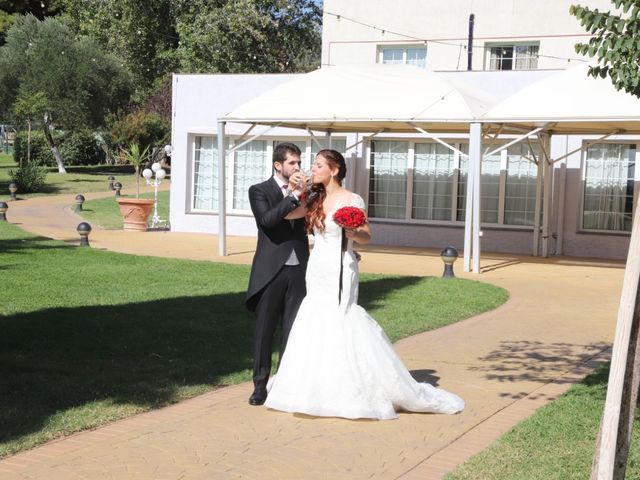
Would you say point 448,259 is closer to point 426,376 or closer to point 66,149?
point 426,376

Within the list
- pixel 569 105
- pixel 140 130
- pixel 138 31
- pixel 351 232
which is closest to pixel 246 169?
pixel 569 105

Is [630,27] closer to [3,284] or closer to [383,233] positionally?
[3,284]

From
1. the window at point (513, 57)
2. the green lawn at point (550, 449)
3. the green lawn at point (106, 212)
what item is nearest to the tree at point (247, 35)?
the green lawn at point (106, 212)

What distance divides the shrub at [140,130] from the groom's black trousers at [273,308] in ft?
125

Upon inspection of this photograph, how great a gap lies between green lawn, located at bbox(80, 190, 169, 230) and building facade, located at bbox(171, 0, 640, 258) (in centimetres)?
204

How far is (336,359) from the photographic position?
6.93m

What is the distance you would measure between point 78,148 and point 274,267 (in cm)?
4447

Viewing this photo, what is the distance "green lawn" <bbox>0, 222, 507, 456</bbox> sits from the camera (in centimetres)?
726

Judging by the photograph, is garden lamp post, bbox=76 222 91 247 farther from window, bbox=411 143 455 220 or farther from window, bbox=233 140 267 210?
window, bbox=411 143 455 220

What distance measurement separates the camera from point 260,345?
24.0ft

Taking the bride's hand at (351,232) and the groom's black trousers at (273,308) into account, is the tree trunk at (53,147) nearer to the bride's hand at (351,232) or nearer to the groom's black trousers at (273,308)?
the groom's black trousers at (273,308)

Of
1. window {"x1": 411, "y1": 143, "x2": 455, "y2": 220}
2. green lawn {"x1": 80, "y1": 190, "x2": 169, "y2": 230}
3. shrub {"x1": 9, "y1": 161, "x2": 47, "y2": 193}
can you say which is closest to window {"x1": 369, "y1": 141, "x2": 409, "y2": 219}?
window {"x1": 411, "y1": 143, "x2": 455, "y2": 220}

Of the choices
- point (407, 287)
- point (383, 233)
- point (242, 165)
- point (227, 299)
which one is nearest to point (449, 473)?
point (227, 299)

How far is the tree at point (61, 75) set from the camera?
4328cm
